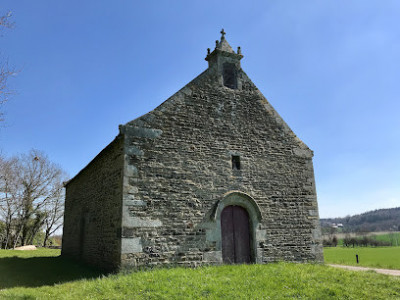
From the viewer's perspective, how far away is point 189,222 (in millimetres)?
9453

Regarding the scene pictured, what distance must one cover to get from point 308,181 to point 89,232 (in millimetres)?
8971

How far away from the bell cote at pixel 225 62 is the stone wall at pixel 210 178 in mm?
204

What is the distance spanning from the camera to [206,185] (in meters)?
10.0

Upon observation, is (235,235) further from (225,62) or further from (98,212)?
(225,62)

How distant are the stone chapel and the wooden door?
0.11 feet

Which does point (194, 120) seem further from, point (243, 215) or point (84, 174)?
point (84, 174)

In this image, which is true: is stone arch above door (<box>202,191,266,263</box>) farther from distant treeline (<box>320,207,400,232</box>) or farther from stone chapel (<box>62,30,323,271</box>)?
distant treeline (<box>320,207,400,232</box>)

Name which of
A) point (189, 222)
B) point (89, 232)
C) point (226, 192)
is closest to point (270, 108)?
point (226, 192)

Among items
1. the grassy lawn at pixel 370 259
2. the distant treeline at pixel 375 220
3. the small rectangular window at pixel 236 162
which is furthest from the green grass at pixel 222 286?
the distant treeline at pixel 375 220

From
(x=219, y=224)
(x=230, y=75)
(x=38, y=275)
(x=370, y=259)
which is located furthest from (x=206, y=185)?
(x=370, y=259)

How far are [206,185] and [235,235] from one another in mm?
2027

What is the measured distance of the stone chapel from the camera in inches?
354

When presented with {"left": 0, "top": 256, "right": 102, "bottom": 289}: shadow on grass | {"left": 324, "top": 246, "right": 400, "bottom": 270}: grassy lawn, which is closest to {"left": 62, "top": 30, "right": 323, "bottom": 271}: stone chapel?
{"left": 0, "top": 256, "right": 102, "bottom": 289}: shadow on grass

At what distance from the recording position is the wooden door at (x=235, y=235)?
33.0ft
